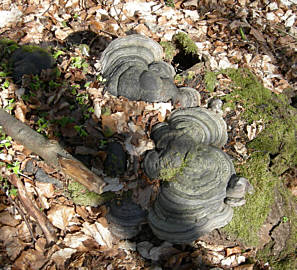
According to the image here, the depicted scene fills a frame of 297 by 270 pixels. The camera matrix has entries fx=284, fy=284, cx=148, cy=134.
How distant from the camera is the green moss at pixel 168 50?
5573 mm

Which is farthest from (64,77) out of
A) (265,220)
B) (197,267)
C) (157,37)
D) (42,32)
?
(265,220)

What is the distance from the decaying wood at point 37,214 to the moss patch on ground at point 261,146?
2.33 m

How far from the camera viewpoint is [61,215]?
3.72 meters

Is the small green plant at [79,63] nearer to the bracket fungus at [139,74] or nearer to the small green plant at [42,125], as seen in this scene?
the bracket fungus at [139,74]

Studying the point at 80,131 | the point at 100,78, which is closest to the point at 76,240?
the point at 80,131

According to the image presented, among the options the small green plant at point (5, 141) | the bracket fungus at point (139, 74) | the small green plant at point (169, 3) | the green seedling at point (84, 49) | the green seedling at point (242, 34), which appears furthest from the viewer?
the small green plant at point (169, 3)

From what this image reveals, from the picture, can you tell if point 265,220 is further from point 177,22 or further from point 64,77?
point 177,22

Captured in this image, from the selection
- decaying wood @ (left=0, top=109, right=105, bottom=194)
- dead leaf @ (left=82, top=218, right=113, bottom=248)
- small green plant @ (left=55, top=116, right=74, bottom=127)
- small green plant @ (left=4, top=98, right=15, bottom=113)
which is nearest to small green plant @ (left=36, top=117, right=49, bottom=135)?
small green plant @ (left=55, top=116, right=74, bottom=127)

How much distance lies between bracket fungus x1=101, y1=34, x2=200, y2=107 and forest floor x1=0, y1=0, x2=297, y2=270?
0.16 metres

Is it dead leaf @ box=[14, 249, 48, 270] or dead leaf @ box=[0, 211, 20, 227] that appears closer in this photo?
dead leaf @ box=[14, 249, 48, 270]

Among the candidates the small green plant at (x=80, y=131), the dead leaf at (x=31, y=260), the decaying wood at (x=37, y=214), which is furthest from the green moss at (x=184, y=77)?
the dead leaf at (x=31, y=260)

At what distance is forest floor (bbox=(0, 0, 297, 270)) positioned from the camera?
3.65 meters

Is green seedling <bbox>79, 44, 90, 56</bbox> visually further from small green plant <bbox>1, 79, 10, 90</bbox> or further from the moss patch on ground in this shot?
the moss patch on ground

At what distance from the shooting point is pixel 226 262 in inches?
152
